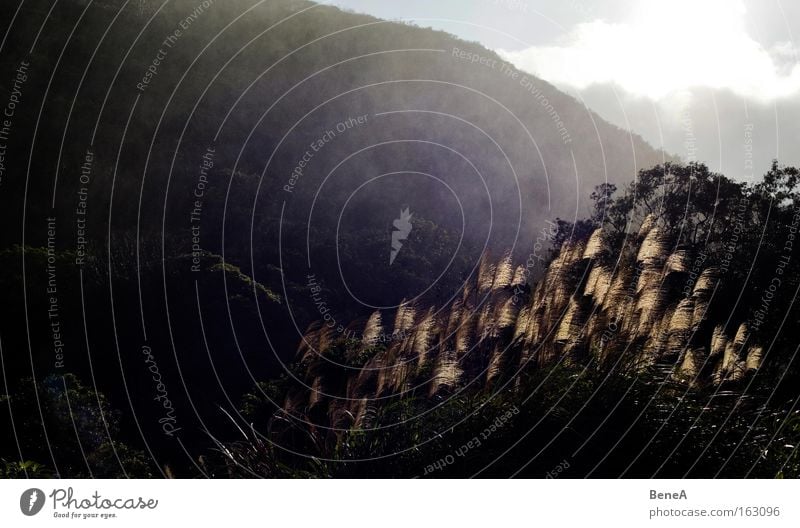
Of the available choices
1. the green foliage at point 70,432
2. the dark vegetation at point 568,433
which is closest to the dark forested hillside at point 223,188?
the green foliage at point 70,432

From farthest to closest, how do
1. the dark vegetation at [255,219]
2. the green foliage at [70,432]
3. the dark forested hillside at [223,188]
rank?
1. the dark forested hillside at [223,188]
2. the green foliage at [70,432]
3. the dark vegetation at [255,219]

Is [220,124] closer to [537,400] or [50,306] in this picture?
[50,306]

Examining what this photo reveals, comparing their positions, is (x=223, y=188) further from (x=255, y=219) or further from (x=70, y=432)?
(x=70, y=432)

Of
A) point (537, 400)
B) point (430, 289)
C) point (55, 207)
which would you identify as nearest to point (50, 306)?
point (55, 207)

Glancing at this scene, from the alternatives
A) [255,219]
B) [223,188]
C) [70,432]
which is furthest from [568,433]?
[223,188]
